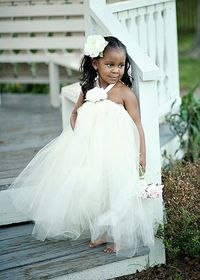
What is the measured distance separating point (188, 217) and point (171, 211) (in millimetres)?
296

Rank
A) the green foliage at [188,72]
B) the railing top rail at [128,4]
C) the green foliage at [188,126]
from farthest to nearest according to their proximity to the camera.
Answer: the green foliage at [188,72] → the green foliage at [188,126] → the railing top rail at [128,4]

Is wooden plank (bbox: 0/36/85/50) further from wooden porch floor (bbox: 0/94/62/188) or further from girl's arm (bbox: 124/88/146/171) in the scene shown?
girl's arm (bbox: 124/88/146/171)

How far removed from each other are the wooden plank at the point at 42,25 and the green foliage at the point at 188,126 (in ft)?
4.56

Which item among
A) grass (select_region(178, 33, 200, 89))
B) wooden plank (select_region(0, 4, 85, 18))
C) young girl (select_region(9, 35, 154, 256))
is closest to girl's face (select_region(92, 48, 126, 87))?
young girl (select_region(9, 35, 154, 256))

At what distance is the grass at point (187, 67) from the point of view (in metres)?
12.8

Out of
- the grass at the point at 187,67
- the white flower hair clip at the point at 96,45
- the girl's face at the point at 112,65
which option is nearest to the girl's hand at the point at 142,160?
the girl's face at the point at 112,65

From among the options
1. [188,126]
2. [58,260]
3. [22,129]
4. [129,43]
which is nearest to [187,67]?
[188,126]

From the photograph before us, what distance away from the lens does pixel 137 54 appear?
4520 mm

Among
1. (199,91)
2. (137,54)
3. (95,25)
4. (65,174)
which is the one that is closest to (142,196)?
(65,174)

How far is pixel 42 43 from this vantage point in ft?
24.2

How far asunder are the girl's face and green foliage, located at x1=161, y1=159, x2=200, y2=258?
96cm

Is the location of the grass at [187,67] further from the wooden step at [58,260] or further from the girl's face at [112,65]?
the wooden step at [58,260]

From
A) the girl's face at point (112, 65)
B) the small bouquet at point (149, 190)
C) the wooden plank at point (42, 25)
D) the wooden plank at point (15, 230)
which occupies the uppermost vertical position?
the wooden plank at point (42, 25)

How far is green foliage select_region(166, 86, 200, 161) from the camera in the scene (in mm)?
6363
